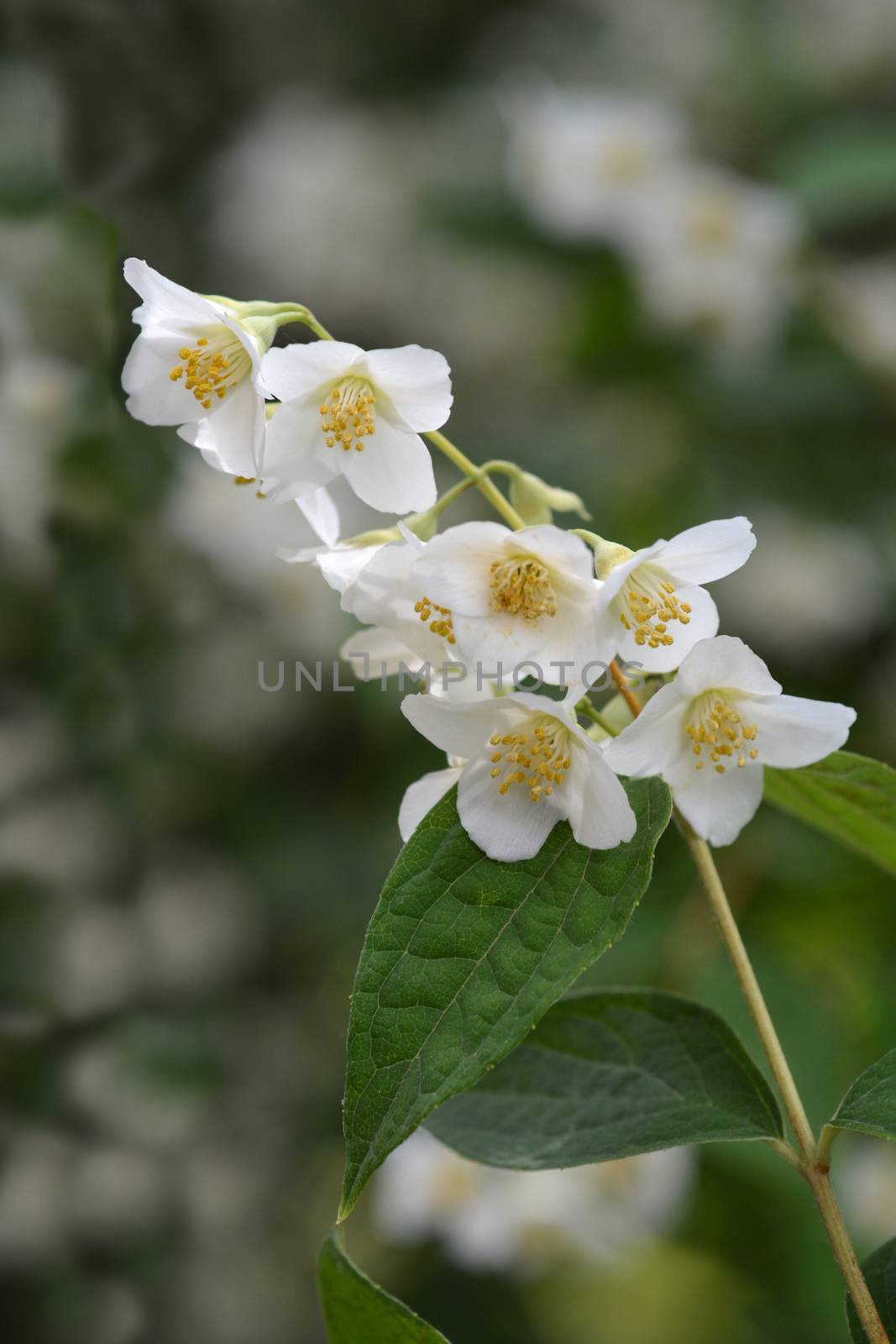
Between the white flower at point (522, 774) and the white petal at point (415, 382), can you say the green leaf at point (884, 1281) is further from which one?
the white petal at point (415, 382)

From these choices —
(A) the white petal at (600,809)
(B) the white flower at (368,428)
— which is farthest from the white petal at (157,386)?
(A) the white petal at (600,809)

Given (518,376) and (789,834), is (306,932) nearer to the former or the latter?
(789,834)

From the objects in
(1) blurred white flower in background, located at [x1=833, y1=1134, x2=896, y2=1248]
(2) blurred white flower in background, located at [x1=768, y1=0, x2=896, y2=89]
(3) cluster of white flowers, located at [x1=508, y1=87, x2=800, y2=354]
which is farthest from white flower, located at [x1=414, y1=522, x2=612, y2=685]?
(2) blurred white flower in background, located at [x1=768, y1=0, x2=896, y2=89]

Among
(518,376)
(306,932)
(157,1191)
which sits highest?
(518,376)

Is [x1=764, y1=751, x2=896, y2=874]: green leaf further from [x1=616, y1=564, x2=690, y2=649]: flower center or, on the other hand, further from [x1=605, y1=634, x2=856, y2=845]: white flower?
[x1=616, y1=564, x2=690, y2=649]: flower center

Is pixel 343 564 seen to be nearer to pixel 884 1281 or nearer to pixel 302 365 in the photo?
pixel 302 365

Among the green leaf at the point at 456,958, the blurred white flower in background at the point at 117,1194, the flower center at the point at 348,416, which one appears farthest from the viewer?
the blurred white flower in background at the point at 117,1194

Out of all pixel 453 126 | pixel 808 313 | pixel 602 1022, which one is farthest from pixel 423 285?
pixel 602 1022
